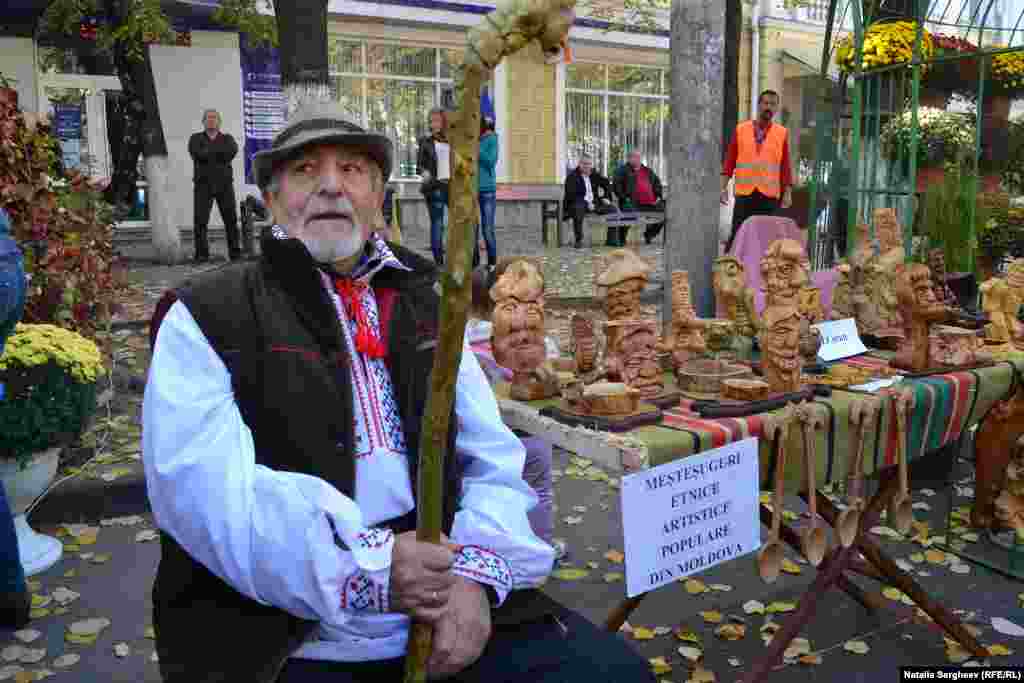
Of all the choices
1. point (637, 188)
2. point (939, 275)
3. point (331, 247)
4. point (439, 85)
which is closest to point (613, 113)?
point (439, 85)

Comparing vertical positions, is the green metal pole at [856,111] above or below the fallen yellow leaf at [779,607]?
above

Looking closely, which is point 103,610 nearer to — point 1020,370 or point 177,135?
point 1020,370

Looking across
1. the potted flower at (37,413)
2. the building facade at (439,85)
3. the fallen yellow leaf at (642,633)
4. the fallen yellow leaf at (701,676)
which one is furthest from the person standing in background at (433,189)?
the fallen yellow leaf at (701,676)

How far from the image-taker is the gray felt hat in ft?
6.14

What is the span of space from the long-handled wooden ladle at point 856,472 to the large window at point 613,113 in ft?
54.2

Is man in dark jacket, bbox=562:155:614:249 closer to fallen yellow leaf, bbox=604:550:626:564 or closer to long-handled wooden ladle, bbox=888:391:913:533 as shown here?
fallen yellow leaf, bbox=604:550:626:564

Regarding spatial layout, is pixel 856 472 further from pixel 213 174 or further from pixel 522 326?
pixel 213 174

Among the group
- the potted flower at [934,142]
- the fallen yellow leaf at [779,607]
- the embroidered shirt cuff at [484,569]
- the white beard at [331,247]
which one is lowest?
the fallen yellow leaf at [779,607]

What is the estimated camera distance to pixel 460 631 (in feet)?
5.52

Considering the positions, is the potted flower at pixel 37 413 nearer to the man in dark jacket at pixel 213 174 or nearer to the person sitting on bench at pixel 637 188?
the man in dark jacket at pixel 213 174

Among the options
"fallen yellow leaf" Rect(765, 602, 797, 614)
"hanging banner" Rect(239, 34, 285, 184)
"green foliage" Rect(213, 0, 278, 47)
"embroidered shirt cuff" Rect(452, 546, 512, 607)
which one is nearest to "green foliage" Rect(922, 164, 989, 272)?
"fallen yellow leaf" Rect(765, 602, 797, 614)

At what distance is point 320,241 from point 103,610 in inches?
88.3

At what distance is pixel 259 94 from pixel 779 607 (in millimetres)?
13828

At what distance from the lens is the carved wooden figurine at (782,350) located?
254 centimetres
